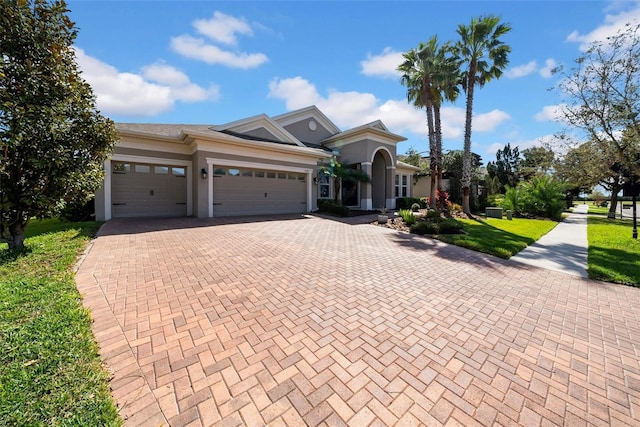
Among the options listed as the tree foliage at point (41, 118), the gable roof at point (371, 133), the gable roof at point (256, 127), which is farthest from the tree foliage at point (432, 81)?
the tree foliage at point (41, 118)

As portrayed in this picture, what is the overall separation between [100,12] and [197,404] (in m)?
10.2

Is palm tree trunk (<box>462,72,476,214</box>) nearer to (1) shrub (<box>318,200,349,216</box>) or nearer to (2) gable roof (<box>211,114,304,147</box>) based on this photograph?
(1) shrub (<box>318,200,349,216</box>)

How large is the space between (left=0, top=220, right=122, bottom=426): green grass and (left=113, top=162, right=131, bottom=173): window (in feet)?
28.7

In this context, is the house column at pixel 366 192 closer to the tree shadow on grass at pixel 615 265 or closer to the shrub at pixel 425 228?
the shrub at pixel 425 228

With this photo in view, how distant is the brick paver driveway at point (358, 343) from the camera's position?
2004 millimetres

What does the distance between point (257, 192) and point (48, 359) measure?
39.2 feet

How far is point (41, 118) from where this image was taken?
5195mm

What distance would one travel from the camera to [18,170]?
5.58 metres

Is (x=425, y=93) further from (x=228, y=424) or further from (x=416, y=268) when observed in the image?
(x=228, y=424)

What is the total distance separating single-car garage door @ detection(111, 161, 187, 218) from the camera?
11641 millimetres

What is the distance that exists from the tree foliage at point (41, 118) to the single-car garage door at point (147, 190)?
6.01 meters

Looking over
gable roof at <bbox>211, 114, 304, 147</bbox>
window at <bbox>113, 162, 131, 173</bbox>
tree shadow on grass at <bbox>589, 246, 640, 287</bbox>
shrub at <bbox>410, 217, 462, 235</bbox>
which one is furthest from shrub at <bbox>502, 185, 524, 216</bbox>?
window at <bbox>113, 162, 131, 173</bbox>

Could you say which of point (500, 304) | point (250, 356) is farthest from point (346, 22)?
point (250, 356)

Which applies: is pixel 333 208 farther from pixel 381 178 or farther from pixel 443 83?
pixel 443 83
